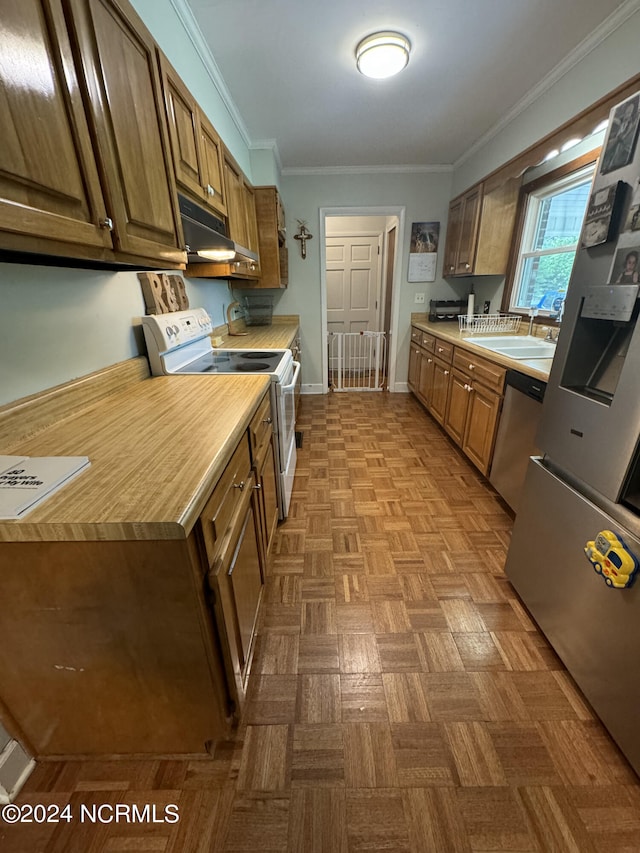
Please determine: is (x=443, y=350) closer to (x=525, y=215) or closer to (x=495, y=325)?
(x=495, y=325)

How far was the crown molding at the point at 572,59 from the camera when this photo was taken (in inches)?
60.9

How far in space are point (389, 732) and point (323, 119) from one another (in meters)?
3.60

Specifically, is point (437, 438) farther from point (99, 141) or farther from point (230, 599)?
point (99, 141)

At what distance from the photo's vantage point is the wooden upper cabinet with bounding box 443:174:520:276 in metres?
2.84

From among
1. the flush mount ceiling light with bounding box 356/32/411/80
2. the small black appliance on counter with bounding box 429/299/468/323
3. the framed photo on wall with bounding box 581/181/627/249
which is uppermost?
the flush mount ceiling light with bounding box 356/32/411/80

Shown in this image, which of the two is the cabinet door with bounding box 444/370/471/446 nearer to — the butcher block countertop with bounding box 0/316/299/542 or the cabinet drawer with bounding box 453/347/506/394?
the cabinet drawer with bounding box 453/347/506/394

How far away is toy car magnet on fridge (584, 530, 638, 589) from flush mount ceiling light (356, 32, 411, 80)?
96.7 inches

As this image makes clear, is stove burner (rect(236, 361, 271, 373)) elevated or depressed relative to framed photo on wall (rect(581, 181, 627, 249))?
depressed

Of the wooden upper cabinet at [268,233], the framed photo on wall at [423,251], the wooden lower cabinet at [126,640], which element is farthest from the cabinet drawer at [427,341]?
the wooden lower cabinet at [126,640]

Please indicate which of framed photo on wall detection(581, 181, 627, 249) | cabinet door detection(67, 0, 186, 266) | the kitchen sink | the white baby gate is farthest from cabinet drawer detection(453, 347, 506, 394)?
the white baby gate

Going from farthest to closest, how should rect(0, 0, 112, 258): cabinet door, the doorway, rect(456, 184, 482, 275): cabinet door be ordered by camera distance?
A: the doorway → rect(456, 184, 482, 275): cabinet door → rect(0, 0, 112, 258): cabinet door

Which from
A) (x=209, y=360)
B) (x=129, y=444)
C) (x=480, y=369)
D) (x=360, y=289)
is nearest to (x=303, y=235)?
(x=360, y=289)

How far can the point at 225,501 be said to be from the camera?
2.95 feet

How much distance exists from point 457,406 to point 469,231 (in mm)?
1775
